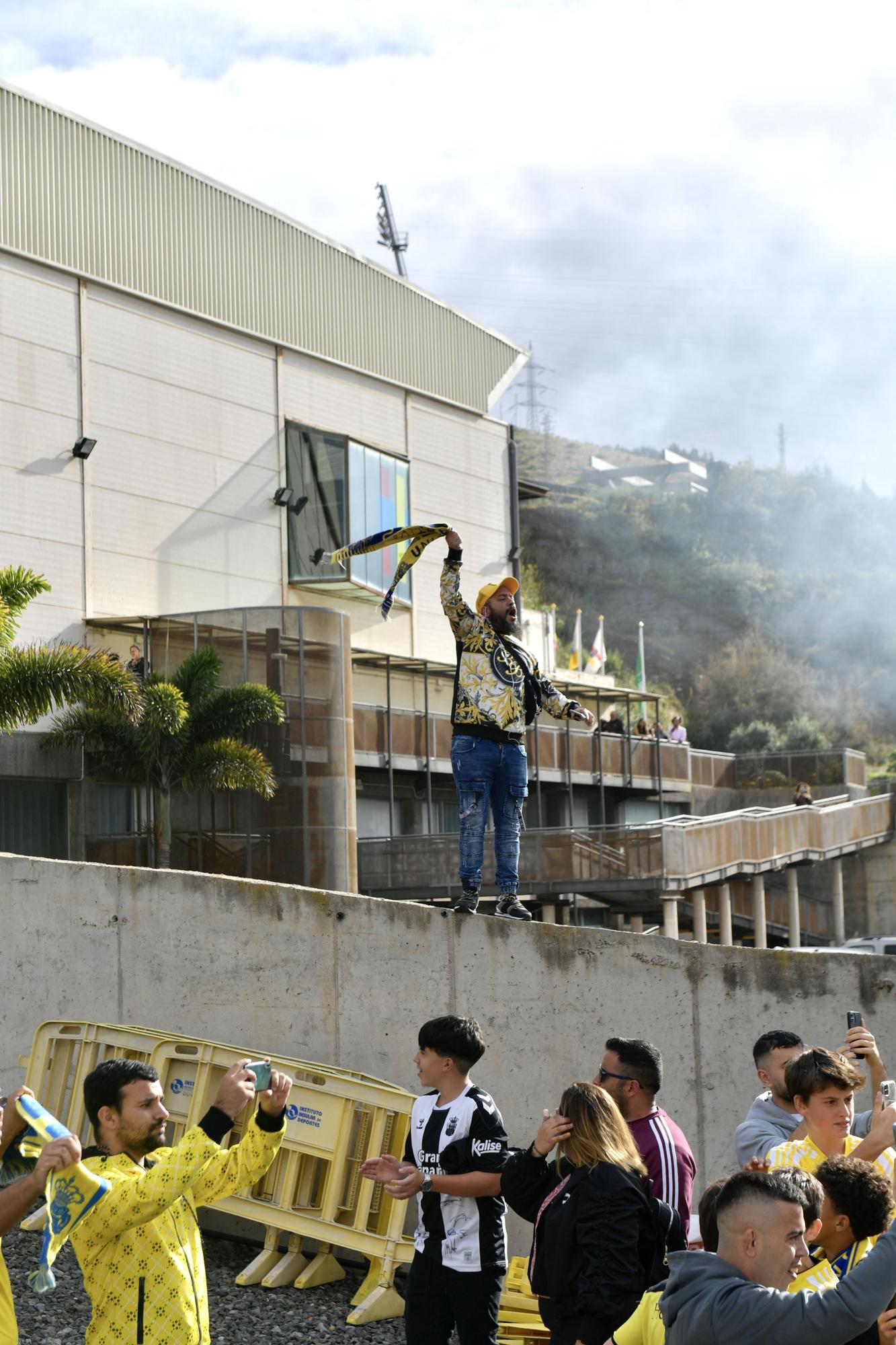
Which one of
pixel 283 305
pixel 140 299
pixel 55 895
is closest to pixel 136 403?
pixel 140 299

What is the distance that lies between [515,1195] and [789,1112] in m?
1.50

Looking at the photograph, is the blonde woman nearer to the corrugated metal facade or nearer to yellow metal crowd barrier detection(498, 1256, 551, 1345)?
yellow metal crowd barrier detection(498, 1256, 551, 1345)

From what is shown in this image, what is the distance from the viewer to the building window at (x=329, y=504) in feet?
110

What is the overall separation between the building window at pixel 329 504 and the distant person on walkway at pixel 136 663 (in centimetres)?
585

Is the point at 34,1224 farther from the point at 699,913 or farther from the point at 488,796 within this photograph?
the point at 699,913

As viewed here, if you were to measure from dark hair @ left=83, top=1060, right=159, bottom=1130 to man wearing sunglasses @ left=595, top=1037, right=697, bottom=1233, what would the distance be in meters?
1.72

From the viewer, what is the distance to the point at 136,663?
2777 cm

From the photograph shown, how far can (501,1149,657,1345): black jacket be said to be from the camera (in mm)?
4902

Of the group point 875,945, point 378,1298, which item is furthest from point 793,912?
point 378,1298

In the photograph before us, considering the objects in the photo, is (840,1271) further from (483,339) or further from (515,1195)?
(483,339)

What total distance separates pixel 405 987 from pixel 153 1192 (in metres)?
5.05

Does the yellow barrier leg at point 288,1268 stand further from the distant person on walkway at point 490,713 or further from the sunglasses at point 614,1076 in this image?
the sunglasses at point 614,1076

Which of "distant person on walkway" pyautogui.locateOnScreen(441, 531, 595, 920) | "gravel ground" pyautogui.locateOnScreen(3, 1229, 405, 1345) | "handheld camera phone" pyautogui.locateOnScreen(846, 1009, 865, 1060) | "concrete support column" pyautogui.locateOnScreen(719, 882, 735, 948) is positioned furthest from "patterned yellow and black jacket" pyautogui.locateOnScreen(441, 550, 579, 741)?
"concrete support column" pyautogui.locateOnScreen(719, 882, 735, 948)

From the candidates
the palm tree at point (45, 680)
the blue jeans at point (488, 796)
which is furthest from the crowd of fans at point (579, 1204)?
the palm tree at point (45, 680)
